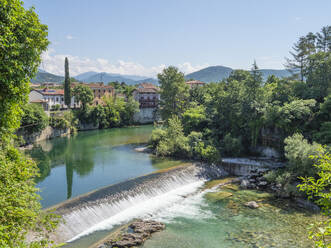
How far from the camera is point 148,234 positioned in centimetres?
1512

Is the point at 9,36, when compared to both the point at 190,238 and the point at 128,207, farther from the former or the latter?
the point at 128,207

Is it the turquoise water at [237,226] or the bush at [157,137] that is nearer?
the turquoise water at [237,226]

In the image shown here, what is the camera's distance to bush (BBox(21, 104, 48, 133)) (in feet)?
127

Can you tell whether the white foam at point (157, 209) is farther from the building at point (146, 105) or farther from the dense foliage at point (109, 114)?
the building at point (146, 105)

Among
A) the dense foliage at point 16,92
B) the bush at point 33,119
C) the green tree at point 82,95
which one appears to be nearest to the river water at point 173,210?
the dense foliage at point 16,92

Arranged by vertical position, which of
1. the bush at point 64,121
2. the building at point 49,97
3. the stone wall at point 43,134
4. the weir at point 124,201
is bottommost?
the weir at point 124,201

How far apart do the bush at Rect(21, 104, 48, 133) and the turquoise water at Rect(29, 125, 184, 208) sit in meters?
2.55

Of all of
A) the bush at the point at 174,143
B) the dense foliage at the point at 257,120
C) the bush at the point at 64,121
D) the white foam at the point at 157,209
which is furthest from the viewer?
the bush at the point at 64,121

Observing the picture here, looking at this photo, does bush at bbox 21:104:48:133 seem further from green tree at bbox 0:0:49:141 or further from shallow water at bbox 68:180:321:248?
green tree at bbox 0:0:49:141

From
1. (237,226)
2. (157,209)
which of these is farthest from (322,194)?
(157,209)

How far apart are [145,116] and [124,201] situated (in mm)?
49678

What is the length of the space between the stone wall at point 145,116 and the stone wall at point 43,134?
19.6 meters

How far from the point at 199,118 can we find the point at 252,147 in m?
7.56

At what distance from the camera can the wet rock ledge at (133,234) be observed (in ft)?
46.3
